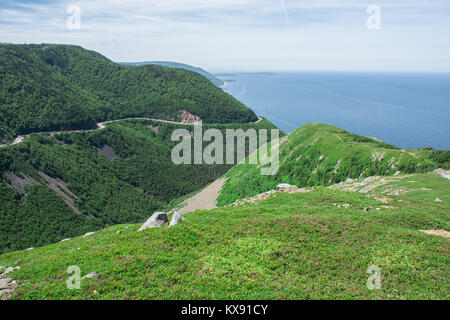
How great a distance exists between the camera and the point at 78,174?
9881 centimetres

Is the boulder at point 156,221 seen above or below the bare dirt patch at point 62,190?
above

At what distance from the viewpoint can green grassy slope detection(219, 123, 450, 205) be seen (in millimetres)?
39375

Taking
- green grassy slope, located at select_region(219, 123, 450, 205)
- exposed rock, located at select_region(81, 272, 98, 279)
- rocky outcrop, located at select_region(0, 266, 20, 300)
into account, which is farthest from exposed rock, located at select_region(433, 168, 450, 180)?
rocky outcrop, located at select_region(0, 266, 20, 300)

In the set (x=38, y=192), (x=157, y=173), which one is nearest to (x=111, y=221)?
(x=38, y=192)

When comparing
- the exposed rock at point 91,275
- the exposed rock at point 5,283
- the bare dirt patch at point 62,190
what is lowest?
the bare dirt patch at point 62,190

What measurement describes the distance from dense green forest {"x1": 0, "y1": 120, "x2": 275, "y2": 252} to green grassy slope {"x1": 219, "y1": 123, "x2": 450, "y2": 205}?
139 feet

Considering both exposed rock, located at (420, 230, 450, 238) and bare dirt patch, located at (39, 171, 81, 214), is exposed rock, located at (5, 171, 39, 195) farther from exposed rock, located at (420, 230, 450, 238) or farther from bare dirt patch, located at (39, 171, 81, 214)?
exposed rock, located at (420, 230, 450, 238)

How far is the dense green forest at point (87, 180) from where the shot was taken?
215 ft

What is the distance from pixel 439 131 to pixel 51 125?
696ft

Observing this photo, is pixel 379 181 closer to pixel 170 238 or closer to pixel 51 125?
pixel 170 238

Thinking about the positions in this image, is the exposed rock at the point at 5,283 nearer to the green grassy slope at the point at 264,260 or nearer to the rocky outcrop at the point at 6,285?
the rocky outcrop at the point at 6,285

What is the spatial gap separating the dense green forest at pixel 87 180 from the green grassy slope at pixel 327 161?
1673 inches

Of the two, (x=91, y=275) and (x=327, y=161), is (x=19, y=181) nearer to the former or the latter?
(x=91, y=275)

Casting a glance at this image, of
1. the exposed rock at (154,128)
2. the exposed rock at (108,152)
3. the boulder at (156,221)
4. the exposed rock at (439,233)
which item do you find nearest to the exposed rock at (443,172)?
the exposed rock at (439,233)
